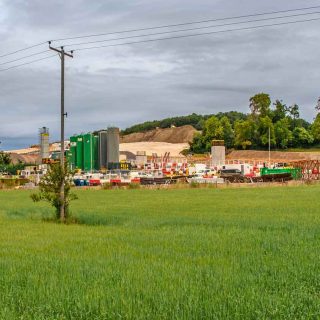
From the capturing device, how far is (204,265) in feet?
32.7

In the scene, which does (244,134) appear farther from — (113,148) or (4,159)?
(4,159)

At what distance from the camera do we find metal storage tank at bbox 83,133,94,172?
3681 inches

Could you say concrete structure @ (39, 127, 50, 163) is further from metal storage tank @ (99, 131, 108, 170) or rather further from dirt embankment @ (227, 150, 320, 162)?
dirt embankment @ (227, 150, 320, 162)

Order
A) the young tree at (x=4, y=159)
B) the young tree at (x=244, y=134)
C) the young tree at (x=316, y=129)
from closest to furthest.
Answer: the young tree at (x=316, y=129)
the young tree at (x=244, y=134)
the young tree at (x=4, y=159)

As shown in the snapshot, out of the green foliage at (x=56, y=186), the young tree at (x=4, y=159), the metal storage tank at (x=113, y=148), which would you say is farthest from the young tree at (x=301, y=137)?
the green foliage at (x=56, y=186)

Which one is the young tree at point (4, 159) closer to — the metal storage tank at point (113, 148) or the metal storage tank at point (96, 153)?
the metal storage tank at point (96, 153)

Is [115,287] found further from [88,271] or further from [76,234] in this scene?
[76,234]

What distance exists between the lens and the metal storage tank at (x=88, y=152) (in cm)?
9350

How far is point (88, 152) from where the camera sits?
95.4 m

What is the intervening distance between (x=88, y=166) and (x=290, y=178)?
4390 centimetres

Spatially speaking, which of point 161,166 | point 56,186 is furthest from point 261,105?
point 56,186

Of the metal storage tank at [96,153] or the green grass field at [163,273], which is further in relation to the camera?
the metal storage tank at [96,153]

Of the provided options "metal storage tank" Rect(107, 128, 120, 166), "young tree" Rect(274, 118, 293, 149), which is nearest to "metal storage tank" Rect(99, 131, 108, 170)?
"metal storage tank" Rect(107, 128, 120, 166)

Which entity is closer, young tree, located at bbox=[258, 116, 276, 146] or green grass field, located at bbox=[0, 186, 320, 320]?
green grass field, located at bbox=[0, 186, 320, 320]
